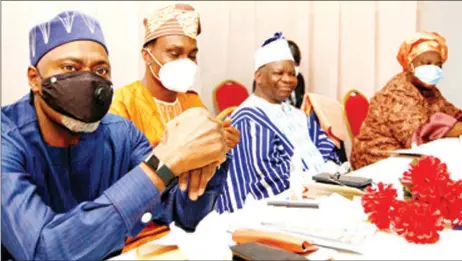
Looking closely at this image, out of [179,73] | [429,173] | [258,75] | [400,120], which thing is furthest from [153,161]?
[400,120]

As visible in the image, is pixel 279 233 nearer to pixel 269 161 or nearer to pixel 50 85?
A: pixel 50 85

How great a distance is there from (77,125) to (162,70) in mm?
1163

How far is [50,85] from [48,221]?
1.16 ft

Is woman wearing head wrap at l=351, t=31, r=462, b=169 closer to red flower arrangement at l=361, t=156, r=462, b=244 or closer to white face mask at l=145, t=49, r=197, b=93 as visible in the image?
white face mask at l=145, t=49, r=197, b=93

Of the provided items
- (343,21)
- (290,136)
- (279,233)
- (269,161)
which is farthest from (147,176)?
(343,21)

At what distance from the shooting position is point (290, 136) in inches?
101

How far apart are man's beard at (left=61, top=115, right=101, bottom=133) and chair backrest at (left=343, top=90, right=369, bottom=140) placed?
2.55 m

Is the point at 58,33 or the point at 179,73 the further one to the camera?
the point at 179,73

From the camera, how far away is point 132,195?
37.8 inches

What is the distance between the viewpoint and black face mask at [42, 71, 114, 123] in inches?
45.4

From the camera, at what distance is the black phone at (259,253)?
838 millimetres

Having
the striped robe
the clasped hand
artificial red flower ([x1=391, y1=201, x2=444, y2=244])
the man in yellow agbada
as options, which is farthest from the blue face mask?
the clasped hand

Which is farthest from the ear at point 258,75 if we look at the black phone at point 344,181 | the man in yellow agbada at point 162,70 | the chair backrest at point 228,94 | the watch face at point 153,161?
the watch face at point 153,161

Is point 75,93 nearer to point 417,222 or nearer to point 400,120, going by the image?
point 417,222
